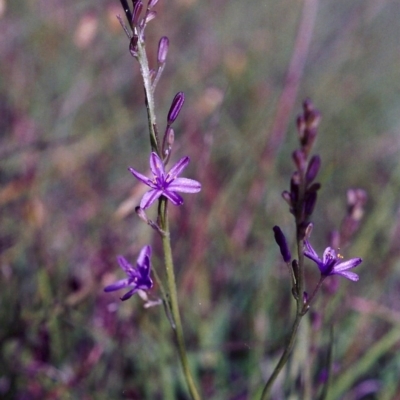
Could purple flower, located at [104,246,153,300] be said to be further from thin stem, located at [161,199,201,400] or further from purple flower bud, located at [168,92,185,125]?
purple flower bud, located at [168,92,185,125]

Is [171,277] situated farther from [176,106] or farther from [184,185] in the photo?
[176,106]

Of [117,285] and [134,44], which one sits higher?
[134,44]

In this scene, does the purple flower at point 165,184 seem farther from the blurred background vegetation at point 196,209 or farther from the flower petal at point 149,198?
the blurred background vegetation at point 196,209

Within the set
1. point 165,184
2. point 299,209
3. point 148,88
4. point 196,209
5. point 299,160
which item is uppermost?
point 196,209

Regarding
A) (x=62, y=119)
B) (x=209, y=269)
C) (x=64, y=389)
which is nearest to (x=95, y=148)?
(x=62, y=119)

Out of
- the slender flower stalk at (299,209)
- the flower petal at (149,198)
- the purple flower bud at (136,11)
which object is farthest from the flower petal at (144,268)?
the purple flower bud at (136,11)

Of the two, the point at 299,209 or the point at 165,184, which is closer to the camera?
the point at 299,209

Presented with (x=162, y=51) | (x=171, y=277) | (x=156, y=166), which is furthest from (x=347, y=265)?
(x=162, y=51)

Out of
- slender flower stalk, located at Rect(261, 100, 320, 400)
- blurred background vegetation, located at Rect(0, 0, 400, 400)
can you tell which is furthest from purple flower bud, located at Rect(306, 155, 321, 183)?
blurred background vegetation, located at Rect(0, 0, 400, 400)

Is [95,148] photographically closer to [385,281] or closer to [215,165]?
[215,165]
